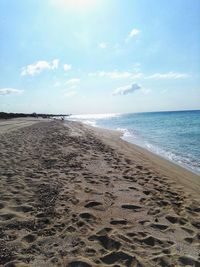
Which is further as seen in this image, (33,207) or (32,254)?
(33,207)

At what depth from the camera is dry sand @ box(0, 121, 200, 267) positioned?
3.96 metres

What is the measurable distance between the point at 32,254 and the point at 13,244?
427mm

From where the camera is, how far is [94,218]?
531 cm

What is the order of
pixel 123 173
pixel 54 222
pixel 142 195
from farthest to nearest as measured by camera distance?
pixel 123 173, pixel 142 195, pixel 54 222

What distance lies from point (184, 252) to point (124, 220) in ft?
4.68

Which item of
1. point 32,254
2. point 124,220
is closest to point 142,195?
point 124,220

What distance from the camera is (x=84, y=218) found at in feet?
17.4

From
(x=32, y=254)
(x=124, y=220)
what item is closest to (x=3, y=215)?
(x=32, y=254)

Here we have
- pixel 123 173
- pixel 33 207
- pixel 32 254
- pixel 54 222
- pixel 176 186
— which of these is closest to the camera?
pixel 32 254

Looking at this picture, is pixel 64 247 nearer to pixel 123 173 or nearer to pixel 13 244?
pixel 13 244

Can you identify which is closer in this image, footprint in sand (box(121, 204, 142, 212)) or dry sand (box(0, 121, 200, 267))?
dry sand (box(0, 121, 200, 267))

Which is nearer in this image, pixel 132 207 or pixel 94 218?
pixel 94 218

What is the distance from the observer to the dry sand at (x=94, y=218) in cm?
396

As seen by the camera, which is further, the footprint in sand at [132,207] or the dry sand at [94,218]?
the footprint in sand at [132,207]
